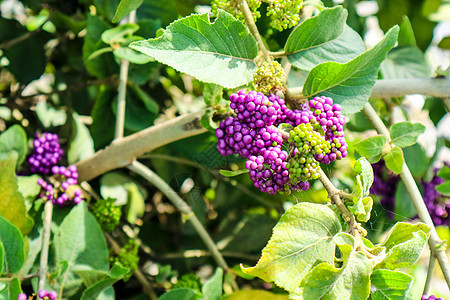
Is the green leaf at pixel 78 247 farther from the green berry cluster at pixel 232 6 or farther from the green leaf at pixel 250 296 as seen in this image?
the green berry cluster at pixel 232 6

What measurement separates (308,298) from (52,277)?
0.39 meters

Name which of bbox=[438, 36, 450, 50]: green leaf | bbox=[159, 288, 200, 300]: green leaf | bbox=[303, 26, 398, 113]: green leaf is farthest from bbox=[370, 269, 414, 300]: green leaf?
bbox=[438, 36, 450, 50]: green leaf

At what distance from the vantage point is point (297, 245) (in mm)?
449

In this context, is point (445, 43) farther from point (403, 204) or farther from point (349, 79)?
point (349, 79)

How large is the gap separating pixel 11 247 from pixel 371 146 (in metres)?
0.47

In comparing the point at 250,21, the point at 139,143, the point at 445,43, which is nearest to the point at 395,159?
the point at 250,21

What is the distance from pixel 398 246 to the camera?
443mm

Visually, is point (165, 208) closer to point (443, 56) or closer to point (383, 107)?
point (383, 107)

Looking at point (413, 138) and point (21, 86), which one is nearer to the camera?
point (413, 138)

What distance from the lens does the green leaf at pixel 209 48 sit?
47cm

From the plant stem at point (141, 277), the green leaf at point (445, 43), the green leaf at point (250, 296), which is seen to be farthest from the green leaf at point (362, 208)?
the green leaf at point (445, 43)

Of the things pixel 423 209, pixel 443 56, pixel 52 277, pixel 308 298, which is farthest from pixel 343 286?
pixel 443 56

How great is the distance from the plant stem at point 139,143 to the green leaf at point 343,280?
11.9 inches

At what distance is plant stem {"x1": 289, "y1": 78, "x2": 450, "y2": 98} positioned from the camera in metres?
0.65
